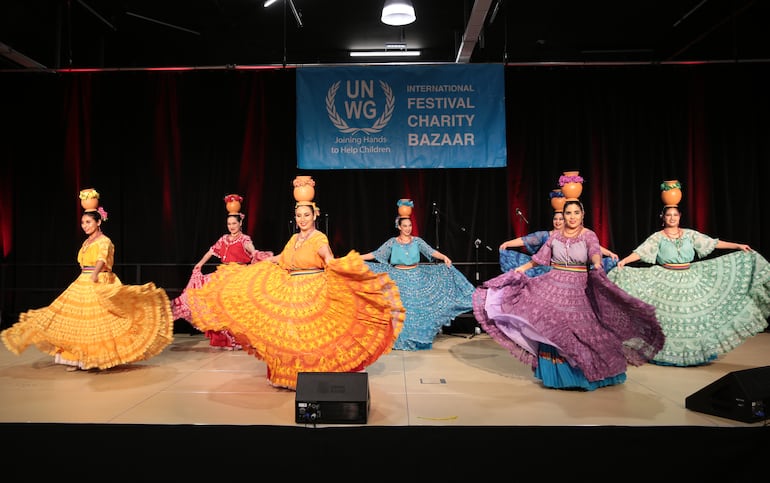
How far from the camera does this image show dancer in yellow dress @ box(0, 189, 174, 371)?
461 cm

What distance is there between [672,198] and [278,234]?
457cm

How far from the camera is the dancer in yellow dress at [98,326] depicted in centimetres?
461

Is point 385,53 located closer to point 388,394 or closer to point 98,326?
point 98,326

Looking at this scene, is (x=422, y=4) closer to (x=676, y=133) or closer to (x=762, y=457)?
(x=676, y=133)

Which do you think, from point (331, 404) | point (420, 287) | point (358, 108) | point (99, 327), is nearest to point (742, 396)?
point (331, 404)

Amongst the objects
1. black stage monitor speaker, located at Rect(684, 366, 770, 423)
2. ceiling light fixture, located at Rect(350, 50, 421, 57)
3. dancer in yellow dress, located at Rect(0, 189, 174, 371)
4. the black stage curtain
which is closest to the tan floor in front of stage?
black stage monitor speaker, located at Rect(684, 366, 770, 423)

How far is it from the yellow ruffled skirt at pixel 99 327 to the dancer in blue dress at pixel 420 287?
234 centimetres

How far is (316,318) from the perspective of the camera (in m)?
3.73

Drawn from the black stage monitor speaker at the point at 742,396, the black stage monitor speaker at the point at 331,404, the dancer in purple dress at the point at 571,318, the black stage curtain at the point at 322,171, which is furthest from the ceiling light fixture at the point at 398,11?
the black stage monitor speaker at the point at 742,396

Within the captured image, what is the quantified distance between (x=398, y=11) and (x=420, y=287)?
2.88 metres

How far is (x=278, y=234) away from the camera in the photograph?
23.0ft

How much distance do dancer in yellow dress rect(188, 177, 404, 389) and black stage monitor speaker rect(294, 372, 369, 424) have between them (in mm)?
602

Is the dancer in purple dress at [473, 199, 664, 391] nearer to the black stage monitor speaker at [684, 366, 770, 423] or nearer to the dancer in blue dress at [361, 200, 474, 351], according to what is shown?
the black stage monitor speaker at [684, 366, 770, 423]

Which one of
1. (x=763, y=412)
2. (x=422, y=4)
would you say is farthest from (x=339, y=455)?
(x=422, y=4)
